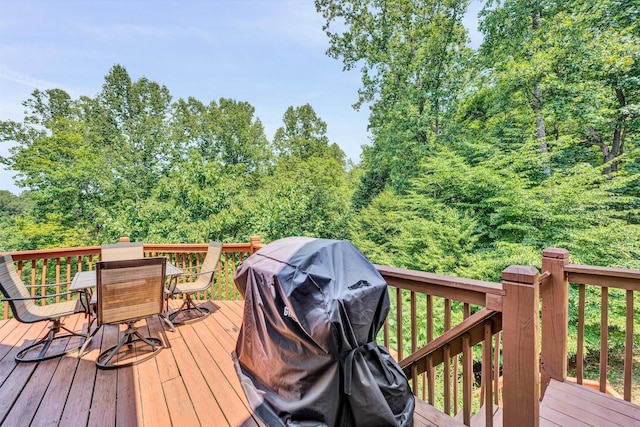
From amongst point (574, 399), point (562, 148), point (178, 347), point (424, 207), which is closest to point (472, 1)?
point (562, 148)

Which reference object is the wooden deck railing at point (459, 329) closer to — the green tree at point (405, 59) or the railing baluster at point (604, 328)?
the railing baluster at point (604, 328)

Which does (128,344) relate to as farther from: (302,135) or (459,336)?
(302,135)

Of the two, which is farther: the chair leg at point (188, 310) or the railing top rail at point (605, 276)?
the chair leg at point (188, 310)

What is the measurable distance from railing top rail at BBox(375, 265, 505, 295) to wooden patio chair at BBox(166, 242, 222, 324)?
271 cm

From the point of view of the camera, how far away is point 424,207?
32.3ft

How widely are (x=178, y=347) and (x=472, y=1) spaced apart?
14123 mm

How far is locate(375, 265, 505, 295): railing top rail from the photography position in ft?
4.31

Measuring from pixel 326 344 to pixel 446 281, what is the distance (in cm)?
71

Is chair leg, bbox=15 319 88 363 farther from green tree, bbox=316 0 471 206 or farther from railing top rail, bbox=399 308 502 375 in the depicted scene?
green tree, bbox=316 0 471 206

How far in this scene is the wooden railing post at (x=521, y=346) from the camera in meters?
1.15

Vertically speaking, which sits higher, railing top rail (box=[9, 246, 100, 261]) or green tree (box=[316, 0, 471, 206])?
green tree (box=[316, 0, 471, 206])

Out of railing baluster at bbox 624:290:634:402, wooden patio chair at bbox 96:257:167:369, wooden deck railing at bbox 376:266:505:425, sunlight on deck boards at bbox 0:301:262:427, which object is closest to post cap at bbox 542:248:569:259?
railing baluster at bbox 624:290:634:402

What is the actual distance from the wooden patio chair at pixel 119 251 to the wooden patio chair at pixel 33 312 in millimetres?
1012

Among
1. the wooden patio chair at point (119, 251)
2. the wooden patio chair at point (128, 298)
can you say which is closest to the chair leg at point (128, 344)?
the wooden patio chair at point (128, 298)
